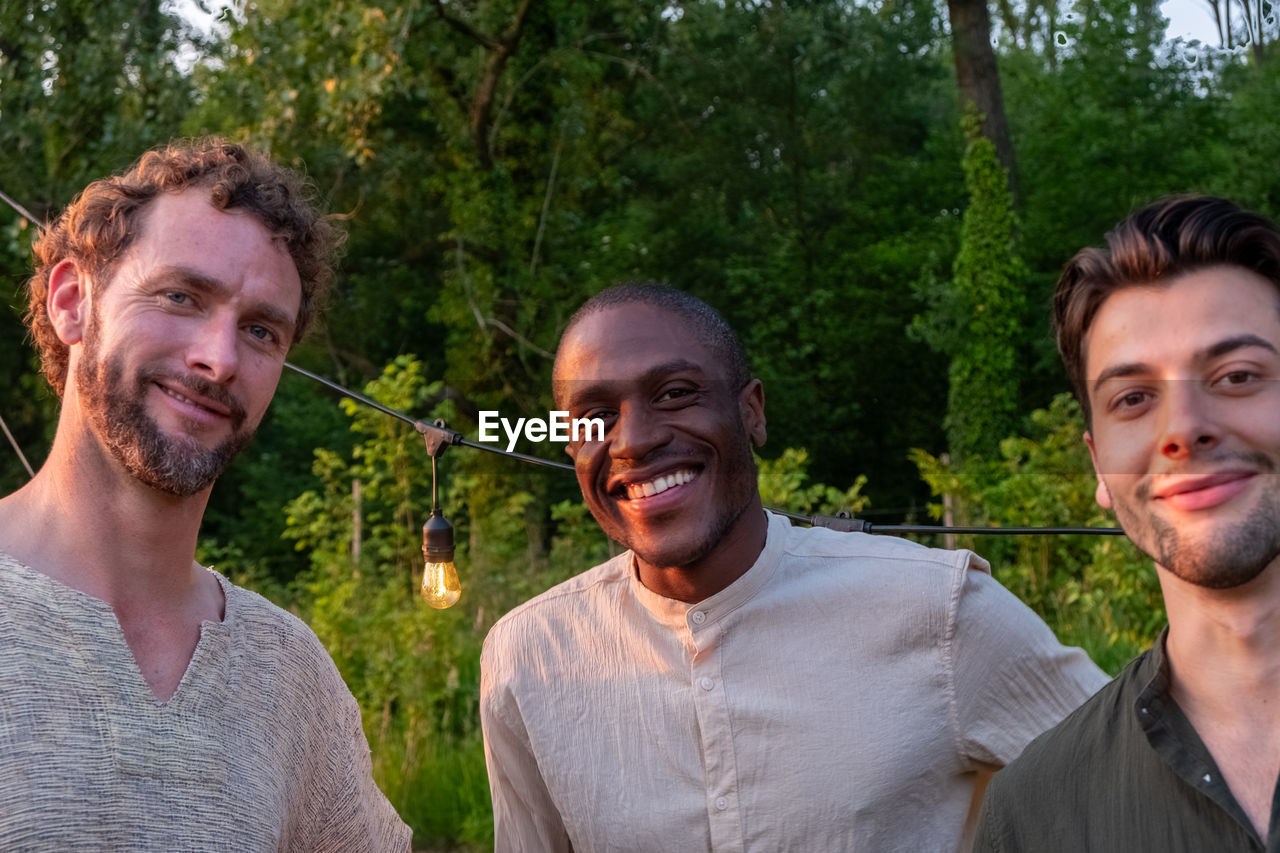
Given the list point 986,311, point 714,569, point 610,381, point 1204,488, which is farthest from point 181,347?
point 986,311

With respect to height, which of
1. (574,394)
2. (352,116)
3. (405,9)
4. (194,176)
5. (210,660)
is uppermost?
(405,9)

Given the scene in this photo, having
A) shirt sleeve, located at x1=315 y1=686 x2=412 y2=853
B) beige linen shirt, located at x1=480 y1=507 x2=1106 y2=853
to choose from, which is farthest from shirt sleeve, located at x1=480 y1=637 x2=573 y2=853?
shirt sleeve, located at x1=315 y1=686 x2=412 y2=853

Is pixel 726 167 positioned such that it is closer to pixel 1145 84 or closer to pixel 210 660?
pixel 1145 84

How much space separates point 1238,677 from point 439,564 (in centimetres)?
200

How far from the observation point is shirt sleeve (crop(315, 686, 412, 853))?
2463 millimetres

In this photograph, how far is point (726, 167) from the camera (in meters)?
19.3

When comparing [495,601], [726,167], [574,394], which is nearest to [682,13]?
[726,167]

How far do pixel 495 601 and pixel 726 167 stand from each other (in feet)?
38.8

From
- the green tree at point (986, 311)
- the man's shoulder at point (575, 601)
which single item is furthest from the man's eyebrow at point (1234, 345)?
the green tree at point (986, 311)

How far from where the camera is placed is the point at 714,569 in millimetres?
2543

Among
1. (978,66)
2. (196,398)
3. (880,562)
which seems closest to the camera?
(196,398)

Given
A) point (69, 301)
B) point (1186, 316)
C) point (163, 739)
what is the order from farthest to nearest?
point (69, 301), point (163, 739), point (1186, 316)

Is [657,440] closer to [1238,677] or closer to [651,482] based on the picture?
[651,482]

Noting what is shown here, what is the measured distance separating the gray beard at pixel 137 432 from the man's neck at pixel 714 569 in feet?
2.88
